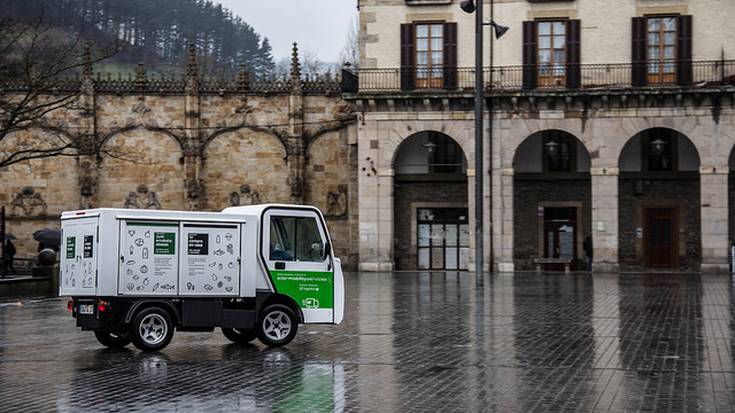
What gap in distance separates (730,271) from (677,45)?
8836mm

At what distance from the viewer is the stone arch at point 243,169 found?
5175 cm

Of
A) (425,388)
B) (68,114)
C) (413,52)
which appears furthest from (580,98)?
(425,388)

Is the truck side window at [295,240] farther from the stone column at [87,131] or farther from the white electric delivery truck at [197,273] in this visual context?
the stone column at [87,131]

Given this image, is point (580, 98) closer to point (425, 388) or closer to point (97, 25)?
point (425, 388)

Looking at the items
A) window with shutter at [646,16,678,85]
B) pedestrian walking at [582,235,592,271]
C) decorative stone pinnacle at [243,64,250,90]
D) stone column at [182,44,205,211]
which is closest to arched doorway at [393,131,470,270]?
pedestrian walking at [582,235,592,271]

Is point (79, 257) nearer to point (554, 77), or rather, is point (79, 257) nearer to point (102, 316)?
point (102, 316)

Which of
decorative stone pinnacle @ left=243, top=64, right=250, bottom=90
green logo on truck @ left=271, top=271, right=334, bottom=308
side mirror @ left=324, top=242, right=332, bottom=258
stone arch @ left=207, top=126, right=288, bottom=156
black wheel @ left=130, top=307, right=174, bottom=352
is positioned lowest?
black wheel @ left=130, top=307, right=174, bottom=352

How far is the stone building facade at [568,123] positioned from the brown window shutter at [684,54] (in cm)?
4

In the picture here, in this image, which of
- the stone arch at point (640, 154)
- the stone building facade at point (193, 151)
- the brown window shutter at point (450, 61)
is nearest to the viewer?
the brown window shutter at point (450, 61)

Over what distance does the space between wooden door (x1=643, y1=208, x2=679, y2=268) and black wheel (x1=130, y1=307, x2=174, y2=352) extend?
32581 mm

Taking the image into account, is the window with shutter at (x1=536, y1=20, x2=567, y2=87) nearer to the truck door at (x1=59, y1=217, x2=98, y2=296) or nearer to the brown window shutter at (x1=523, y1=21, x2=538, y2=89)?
the brown window shutter at (x1=523, y1=21, x2=538, y2=89)

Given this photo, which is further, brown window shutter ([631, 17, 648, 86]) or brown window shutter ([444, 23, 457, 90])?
brown window shutter ([444, 23, 457, 90])

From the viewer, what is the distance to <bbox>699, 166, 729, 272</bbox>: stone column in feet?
145

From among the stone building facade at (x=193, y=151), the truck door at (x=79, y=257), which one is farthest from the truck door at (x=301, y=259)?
the stone building facade at (x=193, y=151)
